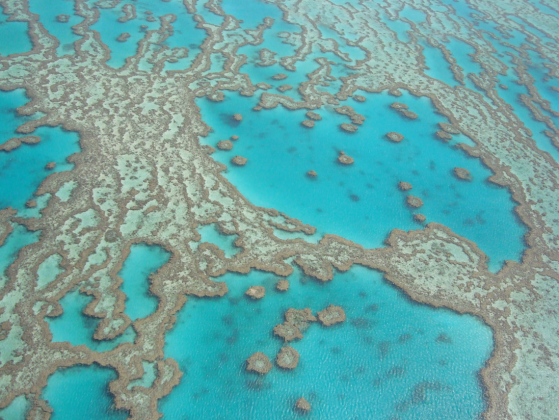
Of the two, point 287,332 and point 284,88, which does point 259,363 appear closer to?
point 287,332

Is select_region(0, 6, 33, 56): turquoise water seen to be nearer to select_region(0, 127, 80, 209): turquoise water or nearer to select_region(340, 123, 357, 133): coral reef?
select_region(0, 127, 80, 209): turquoise water

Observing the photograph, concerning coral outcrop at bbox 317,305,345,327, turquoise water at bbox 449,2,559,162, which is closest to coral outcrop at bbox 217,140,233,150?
coral outcrop at bbox 317,305,345,327

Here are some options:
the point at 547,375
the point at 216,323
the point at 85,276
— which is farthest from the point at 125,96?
the point at 547,375

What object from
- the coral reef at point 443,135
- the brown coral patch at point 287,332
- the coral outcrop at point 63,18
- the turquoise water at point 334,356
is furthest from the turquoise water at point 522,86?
the coral outcrop at point 63,18

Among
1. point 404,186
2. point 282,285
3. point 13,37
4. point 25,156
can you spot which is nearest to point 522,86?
point 404,186

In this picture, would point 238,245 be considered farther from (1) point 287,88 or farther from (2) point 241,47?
(2) point 241,47
